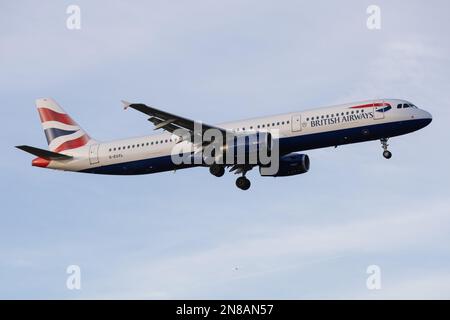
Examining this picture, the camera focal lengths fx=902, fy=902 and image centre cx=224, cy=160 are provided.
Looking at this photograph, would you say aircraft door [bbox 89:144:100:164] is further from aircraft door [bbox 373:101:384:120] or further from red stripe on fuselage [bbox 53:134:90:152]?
aircraft door [bbox 373:101:384:120]

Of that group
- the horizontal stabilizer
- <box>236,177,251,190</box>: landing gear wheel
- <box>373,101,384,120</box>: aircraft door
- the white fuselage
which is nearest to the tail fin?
the horizontal stabilizer

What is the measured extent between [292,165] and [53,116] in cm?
1977

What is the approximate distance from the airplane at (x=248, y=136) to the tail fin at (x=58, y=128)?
0.11 m

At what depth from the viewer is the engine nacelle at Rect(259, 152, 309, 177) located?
64750 mm

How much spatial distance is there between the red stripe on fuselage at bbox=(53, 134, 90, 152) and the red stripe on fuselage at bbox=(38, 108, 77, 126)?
2402mm

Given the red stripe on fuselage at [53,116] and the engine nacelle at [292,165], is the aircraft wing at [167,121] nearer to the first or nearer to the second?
the engine nacelle at [292,165]

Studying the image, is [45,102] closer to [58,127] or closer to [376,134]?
[58,127]

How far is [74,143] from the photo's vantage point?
67812 mm

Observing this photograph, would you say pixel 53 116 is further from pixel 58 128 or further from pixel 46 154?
Result: pixel 46 154

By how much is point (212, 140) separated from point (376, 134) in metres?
10.9

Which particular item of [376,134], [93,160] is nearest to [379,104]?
[376,134]

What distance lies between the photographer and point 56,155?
65688mm

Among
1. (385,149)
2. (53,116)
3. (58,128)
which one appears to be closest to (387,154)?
(385,149)
